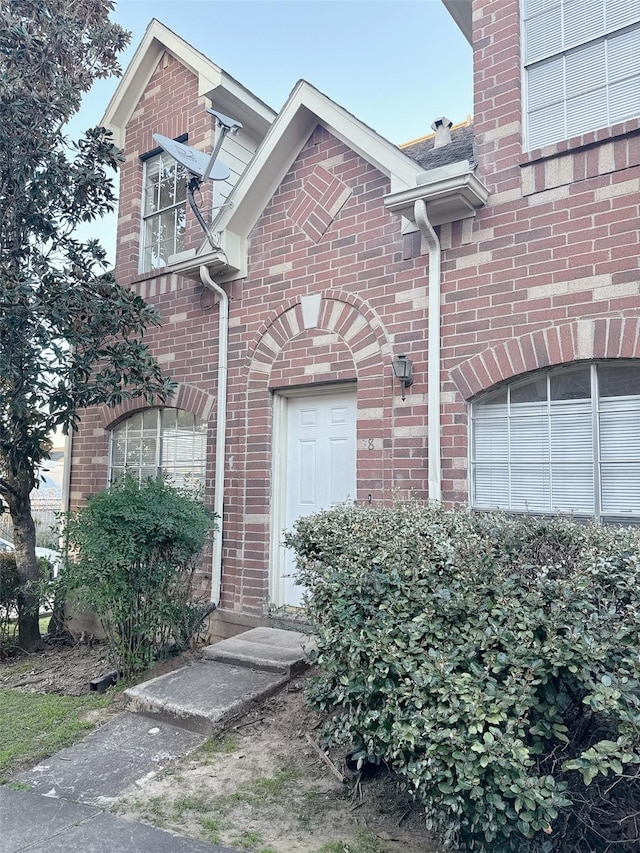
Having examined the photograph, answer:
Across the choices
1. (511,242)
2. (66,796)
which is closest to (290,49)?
(511,242)

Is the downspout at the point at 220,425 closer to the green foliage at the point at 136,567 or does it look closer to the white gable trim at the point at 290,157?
the white gable trim at the point at 290,157

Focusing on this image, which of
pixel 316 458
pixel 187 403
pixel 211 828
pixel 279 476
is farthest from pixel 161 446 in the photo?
pixel 211 828

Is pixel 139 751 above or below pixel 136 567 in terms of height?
below

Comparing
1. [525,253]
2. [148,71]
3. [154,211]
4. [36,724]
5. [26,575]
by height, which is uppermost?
[148,71]

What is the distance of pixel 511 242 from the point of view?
4934 millimetres

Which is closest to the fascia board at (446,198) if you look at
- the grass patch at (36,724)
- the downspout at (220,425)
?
the downspout at (220,425)

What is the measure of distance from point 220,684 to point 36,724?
1.35 meters

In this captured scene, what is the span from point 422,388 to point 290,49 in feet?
16.8

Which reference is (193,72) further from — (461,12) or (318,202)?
(461,12)

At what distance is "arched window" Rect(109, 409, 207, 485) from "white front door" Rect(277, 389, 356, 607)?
1.19 metres

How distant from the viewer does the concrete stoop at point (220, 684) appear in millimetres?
4117

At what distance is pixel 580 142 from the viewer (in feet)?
15.1

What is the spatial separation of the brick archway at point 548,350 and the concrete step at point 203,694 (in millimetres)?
2799

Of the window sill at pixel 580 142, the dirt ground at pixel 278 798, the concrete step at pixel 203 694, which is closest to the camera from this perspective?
the dirt ground at pixel 278 798
